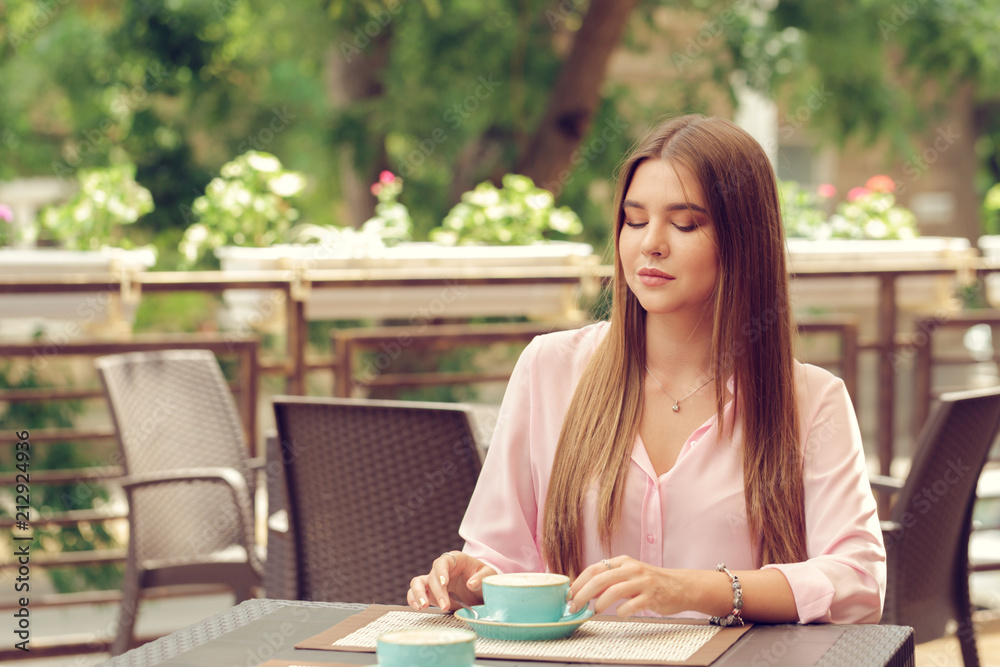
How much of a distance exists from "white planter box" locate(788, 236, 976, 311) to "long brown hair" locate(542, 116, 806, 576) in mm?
2717

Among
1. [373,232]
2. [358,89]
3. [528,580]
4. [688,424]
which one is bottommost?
[528,580]

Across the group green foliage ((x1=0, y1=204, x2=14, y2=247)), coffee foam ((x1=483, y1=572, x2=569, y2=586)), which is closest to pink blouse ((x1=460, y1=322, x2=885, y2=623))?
coffee foam ((x1=483, y1=572, x2=569, y2=586))

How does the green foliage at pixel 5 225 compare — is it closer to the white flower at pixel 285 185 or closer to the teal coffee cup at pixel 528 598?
the white flower at pixel 285 185

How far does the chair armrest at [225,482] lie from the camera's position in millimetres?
3230

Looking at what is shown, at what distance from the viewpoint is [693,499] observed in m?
Result: 1.76

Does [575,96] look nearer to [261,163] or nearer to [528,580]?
[261,163]

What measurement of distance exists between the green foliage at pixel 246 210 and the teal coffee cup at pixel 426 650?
3.23 m

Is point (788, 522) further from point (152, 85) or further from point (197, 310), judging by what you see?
point (197, 310)

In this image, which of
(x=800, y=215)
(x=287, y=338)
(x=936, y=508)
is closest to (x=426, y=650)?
(x=936, y=508)

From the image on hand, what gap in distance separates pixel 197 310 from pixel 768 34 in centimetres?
455

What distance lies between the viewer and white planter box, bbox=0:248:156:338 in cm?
358

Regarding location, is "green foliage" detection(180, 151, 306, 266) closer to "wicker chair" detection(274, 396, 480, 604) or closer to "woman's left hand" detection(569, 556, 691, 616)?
"wicker chair" detection(274, 396, 480, 604)

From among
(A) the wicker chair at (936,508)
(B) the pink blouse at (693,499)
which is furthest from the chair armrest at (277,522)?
(A) the wicker chair at (936,508)

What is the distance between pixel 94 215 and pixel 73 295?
0.40 m
